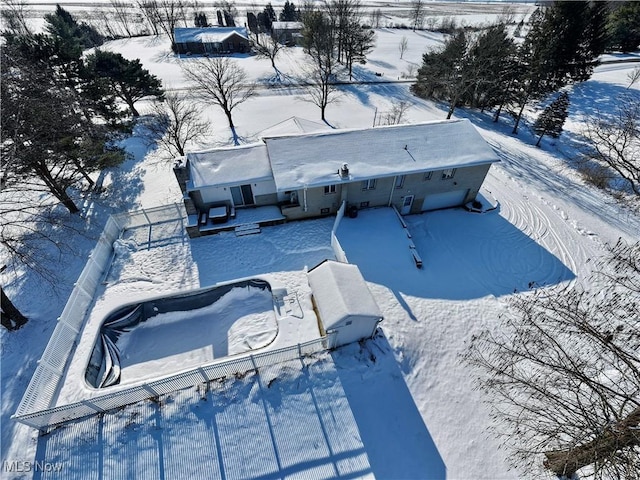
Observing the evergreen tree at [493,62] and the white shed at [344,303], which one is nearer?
the white shed at [344,303]

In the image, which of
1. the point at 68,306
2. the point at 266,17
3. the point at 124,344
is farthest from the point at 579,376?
the point at 266,17

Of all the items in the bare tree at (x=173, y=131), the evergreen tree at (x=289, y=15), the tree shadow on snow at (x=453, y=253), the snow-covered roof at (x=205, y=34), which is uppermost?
the evergreen tree at (x=289, y=15)

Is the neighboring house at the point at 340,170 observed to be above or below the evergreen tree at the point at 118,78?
below

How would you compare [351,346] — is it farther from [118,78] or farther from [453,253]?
[118,78]

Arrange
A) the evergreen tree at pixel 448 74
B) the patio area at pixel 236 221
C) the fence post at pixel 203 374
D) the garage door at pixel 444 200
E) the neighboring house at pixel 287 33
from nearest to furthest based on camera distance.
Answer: the fence post at pixel 203 374, the patio area at pixel 236 221, the garage door at pixel 444 200, the evergreen tree at pixel 448 74, the neighboring house at pixel 287 33

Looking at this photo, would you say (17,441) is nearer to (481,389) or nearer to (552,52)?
(481,389)

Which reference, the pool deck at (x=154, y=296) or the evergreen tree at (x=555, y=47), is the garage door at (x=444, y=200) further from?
the evergreen tree at (x=555, y=47)

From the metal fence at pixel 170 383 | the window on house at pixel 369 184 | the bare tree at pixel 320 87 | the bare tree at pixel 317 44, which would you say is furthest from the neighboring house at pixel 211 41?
the metal fence at pixel 170 383
